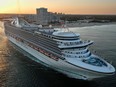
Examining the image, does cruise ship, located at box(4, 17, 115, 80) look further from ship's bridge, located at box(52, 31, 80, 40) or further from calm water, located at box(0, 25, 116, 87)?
calm water, located at box(0, 25, 116, 87)

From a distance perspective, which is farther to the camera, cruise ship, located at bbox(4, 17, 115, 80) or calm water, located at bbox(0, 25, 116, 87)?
calm water, located at bbox(0, 25, 116, 87)

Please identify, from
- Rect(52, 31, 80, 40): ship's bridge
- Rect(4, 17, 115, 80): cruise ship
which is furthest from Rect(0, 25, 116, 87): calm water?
Rect(52, 31, 80, 40): ship's bridge

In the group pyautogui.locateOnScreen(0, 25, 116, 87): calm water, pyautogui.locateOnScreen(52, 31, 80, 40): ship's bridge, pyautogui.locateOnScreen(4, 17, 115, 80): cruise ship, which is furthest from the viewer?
pyautogui.locateOnScreen(52, 31, 80, 40): ship's bridge

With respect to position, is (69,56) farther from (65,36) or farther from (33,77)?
(33,77)

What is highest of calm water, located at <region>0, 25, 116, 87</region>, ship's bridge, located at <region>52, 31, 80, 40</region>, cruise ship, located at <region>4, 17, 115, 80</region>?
ship's bridge, located at <region>52, 31, 80, 40</region>

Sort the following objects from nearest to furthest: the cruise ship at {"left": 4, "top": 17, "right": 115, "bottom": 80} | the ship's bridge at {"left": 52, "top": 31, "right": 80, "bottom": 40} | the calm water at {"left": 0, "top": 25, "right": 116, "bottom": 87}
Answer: the cruise ship at {"left": 4, "top": 17, "right": 115, "bottom": 80}
the calm water at {"left": 0, "top": 25, "right": 116, "bottom": 87}
the ship's bridge at {"left": 52, "top": 31, "right": 80, "bottom": 40}

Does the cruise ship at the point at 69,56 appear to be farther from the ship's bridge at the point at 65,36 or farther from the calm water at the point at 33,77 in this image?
the calm water at the point at 33,77

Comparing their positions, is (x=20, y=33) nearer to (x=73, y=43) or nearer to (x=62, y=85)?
(x=73, y=43)

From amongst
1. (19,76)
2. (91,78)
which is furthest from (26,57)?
(91,78)

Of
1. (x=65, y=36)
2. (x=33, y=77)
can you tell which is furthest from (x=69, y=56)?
(x=33, y=77)

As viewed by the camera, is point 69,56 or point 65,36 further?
point 65,36

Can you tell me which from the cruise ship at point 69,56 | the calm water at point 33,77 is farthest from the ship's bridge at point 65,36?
the calm water at point 33,77
